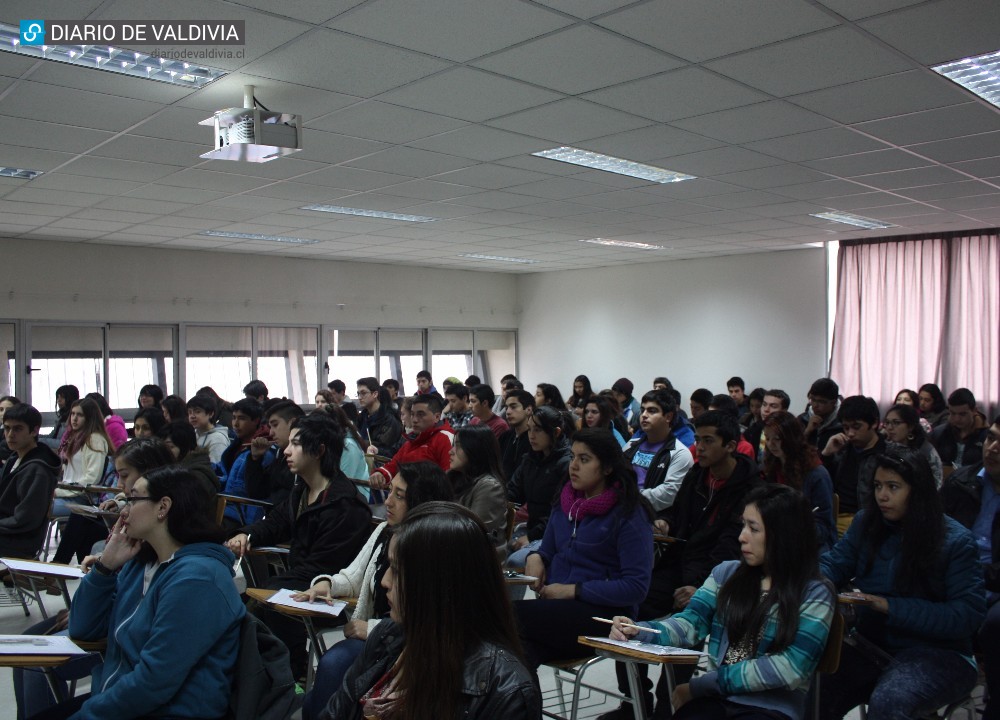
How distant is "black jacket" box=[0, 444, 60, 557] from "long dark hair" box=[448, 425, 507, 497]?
7.99 feet

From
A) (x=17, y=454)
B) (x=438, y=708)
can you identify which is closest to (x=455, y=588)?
(x=438, y=708)

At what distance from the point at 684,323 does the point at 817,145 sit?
21.5ft

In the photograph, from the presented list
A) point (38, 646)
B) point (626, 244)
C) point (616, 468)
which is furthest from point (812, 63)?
point (626, 244)

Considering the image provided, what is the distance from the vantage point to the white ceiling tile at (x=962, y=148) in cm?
493

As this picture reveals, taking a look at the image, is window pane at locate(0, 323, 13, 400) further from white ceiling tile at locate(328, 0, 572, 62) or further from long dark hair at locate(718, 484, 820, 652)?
long dark hair at locate(718, 484, 820, 652)

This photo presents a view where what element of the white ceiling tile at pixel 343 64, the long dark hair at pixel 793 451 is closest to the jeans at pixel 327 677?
the long dark hair at pixel 793 451

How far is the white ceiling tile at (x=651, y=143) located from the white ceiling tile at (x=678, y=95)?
0.33 meters

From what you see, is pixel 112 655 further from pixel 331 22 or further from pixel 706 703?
pixel 331 22

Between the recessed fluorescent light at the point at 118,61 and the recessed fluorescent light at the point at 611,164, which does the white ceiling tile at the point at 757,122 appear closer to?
the recessed fluorescent light at the point at 611,164

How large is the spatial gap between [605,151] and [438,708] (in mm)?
4332

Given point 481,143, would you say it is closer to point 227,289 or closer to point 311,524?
point 311,524

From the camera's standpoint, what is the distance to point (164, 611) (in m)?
2.01

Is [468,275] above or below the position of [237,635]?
above

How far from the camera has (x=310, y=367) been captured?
445 inches
